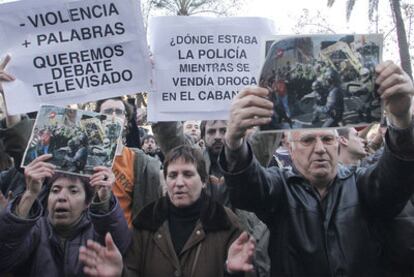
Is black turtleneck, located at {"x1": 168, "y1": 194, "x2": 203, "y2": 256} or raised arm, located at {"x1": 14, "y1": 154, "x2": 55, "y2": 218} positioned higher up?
raised arm, located at {"x1": 14, "y1": 154, "x2": 55, "y2": 218}

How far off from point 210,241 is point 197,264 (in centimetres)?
15

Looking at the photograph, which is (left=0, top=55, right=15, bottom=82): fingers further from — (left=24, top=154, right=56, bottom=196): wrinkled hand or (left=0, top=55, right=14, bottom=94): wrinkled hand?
(left=24, top=154, right=56, bottom=196): wrinkled hand

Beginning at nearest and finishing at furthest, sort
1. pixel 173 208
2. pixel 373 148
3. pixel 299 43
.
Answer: pixel 299 43 < pixel 173 208 < pixel 373 148

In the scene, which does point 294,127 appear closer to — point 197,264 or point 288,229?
point 288,229

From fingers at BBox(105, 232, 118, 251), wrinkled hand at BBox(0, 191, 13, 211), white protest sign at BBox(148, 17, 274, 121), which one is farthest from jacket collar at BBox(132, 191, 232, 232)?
wrinkled hand at BBox(0, 191, 13, 211)

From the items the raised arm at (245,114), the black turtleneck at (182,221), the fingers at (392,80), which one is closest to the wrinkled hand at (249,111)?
the raised arm at (245,114)

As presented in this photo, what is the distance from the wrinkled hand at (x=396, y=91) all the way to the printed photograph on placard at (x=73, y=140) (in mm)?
1398

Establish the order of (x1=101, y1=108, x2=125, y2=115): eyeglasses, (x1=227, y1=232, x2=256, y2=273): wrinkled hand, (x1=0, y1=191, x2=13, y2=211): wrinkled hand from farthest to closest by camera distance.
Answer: (x1=101, y1=108, x2=125, y2=115): eyeglasses
(x1=0, y1=191, x2=13, y2=211): wrinkled hand
(x1=227, y1=232, x2=256, y2=273): wrinkled hand

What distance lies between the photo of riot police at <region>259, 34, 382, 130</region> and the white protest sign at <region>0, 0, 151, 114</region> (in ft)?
4.54

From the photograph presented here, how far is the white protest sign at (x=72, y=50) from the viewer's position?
11.3ft

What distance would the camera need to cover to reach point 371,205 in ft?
8.21

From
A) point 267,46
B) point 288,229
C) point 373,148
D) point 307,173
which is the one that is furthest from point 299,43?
point 373,148

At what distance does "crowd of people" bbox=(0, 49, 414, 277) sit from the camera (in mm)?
2363

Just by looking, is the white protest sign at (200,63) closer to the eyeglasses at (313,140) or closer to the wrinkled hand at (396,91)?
the eyeglasses at (313,140)
